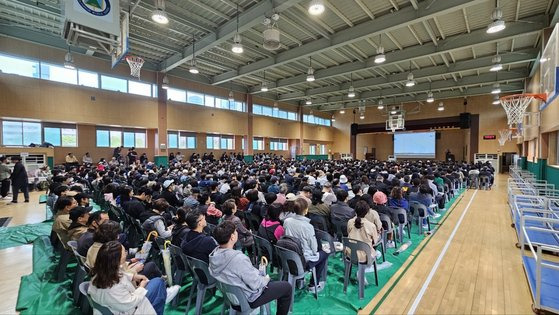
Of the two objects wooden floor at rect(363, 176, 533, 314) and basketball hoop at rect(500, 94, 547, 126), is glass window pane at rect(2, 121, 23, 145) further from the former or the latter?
basketball hoop at rect(500, 94, 547, 126)

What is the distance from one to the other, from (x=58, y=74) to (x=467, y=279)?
757 inches

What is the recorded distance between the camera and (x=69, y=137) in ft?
48.3

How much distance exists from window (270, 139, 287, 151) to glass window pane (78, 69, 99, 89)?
16.5 metres

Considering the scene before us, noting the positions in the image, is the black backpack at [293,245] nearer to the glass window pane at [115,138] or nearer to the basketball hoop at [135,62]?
the basketball hoop at [135,62]

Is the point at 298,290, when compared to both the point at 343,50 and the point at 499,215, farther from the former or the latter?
the point at 343,50

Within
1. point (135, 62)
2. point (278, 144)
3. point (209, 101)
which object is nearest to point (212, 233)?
point (135, 62)

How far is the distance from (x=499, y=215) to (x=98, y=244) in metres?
10.5

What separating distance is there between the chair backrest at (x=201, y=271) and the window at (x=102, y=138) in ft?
56.5

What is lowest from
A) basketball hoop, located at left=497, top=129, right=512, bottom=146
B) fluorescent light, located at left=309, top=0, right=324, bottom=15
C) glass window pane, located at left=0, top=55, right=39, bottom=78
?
basketball hoop, located at left=497, top=129, right=512, bottom=146

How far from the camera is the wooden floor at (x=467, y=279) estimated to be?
Answer: 10.5 ft

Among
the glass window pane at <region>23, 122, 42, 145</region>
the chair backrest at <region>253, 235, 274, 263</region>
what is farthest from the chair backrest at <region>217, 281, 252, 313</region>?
the glass window pane at <region>23, 122, 42, 145</region>

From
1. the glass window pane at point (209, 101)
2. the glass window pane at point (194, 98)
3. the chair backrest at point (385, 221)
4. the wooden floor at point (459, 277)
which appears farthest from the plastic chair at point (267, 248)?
the glass window pane at point (209, 101)

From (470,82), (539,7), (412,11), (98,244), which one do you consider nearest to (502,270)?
(98,244)

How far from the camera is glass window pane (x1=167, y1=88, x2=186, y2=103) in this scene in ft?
59.8
